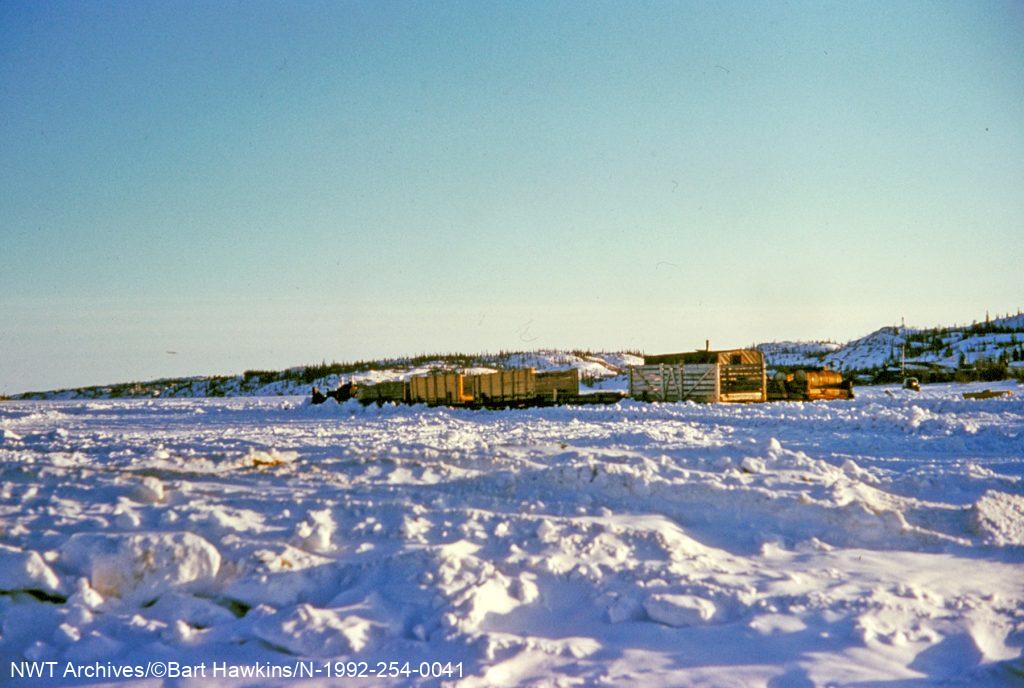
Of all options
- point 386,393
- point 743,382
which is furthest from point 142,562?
point 386,393

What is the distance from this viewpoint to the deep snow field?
4.21m

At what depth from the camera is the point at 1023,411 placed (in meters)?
16.9

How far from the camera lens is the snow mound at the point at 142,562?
5.16 metres

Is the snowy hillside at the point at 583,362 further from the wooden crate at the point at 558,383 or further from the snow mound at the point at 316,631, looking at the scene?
the snow mound at the point at 316,631

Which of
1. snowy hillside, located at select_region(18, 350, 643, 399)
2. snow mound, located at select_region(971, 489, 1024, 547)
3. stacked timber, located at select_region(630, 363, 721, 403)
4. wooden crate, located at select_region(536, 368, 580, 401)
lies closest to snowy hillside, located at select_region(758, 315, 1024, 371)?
snowy hillside, located at select_region(18, 350, 643, 399)

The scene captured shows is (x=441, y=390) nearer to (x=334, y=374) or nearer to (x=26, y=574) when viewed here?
(x=26, y=574)

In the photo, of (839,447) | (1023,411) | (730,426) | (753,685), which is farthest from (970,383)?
(753,685)

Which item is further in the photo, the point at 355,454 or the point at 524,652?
the point at 355,454

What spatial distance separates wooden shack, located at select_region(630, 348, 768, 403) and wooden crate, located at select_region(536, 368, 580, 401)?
2.46m

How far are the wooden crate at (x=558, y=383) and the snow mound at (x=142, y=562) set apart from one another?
22.6 metres

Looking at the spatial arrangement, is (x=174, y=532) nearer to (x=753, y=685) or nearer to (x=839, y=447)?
(x=753, y=685)

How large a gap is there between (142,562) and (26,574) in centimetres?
79

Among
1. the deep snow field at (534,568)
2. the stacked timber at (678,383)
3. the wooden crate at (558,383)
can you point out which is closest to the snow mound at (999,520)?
the deep snow field at (534,568)

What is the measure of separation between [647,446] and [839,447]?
338 cm
